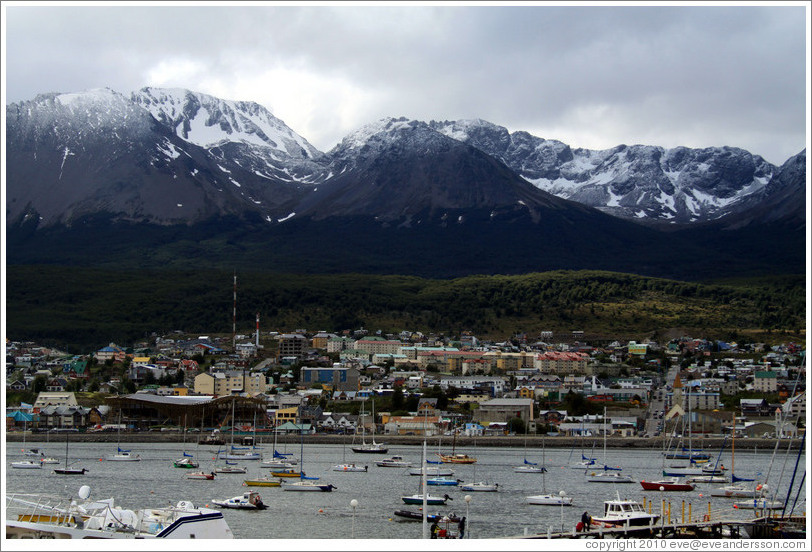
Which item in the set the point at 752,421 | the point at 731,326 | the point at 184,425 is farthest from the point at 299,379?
the point at 731,326

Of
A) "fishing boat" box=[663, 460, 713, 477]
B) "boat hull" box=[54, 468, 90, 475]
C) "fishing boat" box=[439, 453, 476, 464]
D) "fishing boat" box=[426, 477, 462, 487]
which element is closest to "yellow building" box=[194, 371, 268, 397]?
"fishing boat" box=[439, 453, 476, 464]

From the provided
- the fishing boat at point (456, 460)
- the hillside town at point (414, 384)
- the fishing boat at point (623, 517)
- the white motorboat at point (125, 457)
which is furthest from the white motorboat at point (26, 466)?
the fishing boat at point (623, 517)

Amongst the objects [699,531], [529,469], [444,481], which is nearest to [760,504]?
[699,531]

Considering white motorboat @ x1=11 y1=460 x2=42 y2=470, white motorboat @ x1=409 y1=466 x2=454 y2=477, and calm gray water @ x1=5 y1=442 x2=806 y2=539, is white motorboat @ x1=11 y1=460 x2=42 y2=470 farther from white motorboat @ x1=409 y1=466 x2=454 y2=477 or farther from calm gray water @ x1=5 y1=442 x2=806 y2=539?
white motorboat @ x1=409 y1=466 x2=454 y2=477

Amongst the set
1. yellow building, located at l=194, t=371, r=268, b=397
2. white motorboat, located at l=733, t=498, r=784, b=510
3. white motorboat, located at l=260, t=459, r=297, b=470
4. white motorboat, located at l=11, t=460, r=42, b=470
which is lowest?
white motorboat, located at l=11, t=460, r=42, b=470

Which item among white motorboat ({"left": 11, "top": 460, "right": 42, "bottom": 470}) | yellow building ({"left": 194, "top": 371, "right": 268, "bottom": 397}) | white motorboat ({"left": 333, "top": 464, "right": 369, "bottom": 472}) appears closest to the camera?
white motorboat ({"left": 333, "top": 464, "right": 369, "bottom": 472})

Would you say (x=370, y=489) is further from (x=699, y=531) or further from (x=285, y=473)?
(x=699, y=531)
